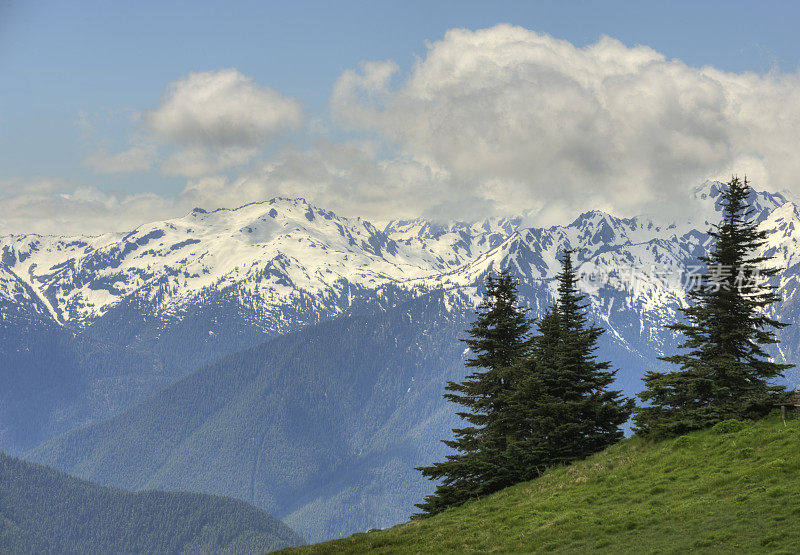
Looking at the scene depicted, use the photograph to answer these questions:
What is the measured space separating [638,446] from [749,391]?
755 centimetres

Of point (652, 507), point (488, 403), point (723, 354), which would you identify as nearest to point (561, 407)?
point (488, 403)

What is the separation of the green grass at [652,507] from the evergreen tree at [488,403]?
4922 millimetres

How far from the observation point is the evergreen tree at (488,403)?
56625 mm

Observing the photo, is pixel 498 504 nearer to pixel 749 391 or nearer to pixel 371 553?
pixel 371 553

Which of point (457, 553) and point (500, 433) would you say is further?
point (500, 433)

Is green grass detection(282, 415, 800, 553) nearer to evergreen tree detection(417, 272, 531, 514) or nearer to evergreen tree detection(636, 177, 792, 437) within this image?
evergreen tree detection(636, 177, 792, 437)

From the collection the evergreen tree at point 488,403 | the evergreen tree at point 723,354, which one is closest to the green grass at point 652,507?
the evergreen tree at point 723,354

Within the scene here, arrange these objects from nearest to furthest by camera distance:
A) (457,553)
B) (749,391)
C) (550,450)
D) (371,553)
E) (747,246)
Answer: (457,553) < (371,553) < (749,391) < (747,246) < (550,450)

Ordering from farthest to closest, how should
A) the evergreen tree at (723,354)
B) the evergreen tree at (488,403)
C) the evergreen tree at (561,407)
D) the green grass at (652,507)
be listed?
the evergreen tree at (488,403)
the evergreen tree at (561,407)
the evergreen tree at (723,354)
the green grass at (652,507)

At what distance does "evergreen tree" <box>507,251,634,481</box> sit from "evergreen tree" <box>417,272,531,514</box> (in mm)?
1672

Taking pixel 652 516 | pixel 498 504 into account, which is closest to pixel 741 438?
pixel 652 516

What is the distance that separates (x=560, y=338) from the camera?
62.7 m

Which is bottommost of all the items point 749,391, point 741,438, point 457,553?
point 457,553

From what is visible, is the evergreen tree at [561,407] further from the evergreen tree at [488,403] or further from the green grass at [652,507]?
the green grass at [652,507]
